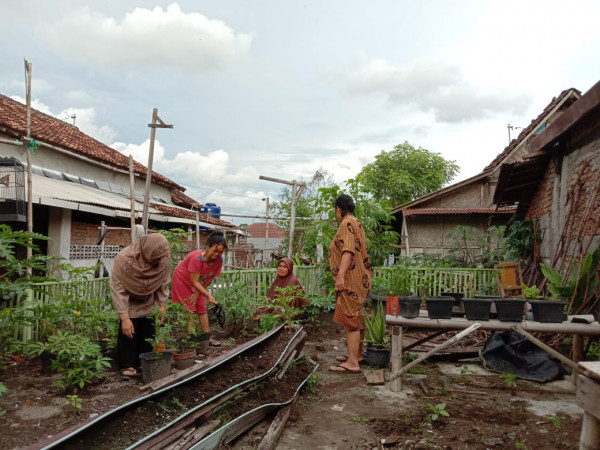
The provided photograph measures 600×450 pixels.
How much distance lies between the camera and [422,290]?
9391 millimetres

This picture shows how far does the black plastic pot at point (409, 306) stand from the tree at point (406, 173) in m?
27.2

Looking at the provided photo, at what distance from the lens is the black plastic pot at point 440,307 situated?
442 centimetres

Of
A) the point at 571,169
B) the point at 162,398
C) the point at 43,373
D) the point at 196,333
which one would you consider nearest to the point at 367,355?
the point at 196,333

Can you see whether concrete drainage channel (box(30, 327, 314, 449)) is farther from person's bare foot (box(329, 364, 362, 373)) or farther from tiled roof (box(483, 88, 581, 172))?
tiled roof (box(483, 88, 581, 172))

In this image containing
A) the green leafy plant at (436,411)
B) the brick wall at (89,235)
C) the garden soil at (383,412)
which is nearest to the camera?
the garden soil at (383,412)

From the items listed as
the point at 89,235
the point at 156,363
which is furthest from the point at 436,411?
the point at 89,235

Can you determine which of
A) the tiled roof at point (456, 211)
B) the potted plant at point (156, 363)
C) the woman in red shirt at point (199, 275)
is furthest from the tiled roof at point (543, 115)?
the potted plant at point (156, 363)

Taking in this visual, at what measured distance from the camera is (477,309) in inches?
171

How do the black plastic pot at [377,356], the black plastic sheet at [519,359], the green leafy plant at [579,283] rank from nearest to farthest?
the black plastic sheet at [519,359] → the green leafy plant at [579,283] → the black plastic pot at [377,356]

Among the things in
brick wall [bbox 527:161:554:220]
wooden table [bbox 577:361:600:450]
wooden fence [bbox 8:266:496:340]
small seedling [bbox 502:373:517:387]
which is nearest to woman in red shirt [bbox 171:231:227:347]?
wooden fence [bbox 8:266:496:340]

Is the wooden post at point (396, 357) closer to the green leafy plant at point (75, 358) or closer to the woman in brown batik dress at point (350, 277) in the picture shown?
the woman in brown batik dress at point (350, 277)

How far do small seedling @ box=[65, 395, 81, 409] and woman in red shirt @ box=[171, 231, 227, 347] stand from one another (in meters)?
1.61

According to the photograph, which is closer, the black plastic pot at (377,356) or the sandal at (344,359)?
the black plastic pot at (377,356)

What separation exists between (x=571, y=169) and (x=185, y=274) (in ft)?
17.2
